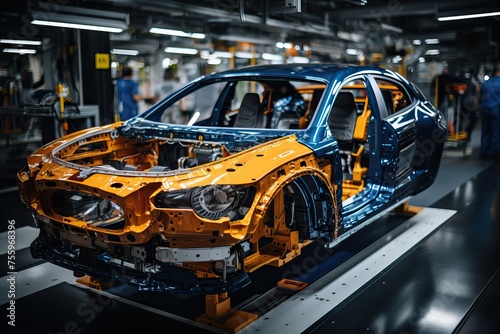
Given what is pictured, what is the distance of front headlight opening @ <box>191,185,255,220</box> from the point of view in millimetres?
2709

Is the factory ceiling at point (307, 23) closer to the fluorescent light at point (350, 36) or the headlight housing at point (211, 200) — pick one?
the fluorescent light at point (350, 36)

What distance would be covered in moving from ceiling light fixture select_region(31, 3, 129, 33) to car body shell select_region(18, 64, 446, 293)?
2669 mm

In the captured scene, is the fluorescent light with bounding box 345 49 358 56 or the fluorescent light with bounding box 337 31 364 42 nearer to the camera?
the fluorescent light with bounding box 337 31 364 42

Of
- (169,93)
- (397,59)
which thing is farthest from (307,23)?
(169,93)

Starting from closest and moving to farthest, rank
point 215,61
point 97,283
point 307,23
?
point 97,283
point 307,23
point 215,61

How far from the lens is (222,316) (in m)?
3.17

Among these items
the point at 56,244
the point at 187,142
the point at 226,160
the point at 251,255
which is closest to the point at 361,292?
the point at 251,255

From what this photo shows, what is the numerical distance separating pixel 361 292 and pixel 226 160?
1434 millimetres

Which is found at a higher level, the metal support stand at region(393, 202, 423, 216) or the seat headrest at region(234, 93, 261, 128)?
the seat headrest at region(234, 93, 261, 128)

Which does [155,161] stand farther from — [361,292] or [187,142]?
[361,292]

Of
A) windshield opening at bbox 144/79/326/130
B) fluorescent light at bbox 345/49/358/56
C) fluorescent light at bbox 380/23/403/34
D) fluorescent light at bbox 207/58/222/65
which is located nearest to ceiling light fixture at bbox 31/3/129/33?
windshield opening at bbox 144/79/326/130

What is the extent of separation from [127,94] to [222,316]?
650 cm

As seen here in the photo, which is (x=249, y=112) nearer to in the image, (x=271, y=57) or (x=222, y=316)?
(x=222, y=316)

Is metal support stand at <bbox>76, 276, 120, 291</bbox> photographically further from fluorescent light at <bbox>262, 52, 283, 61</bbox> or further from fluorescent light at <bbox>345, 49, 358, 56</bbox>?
fluorescent light at <bbox>345, 49, 358, 56</bbox>
